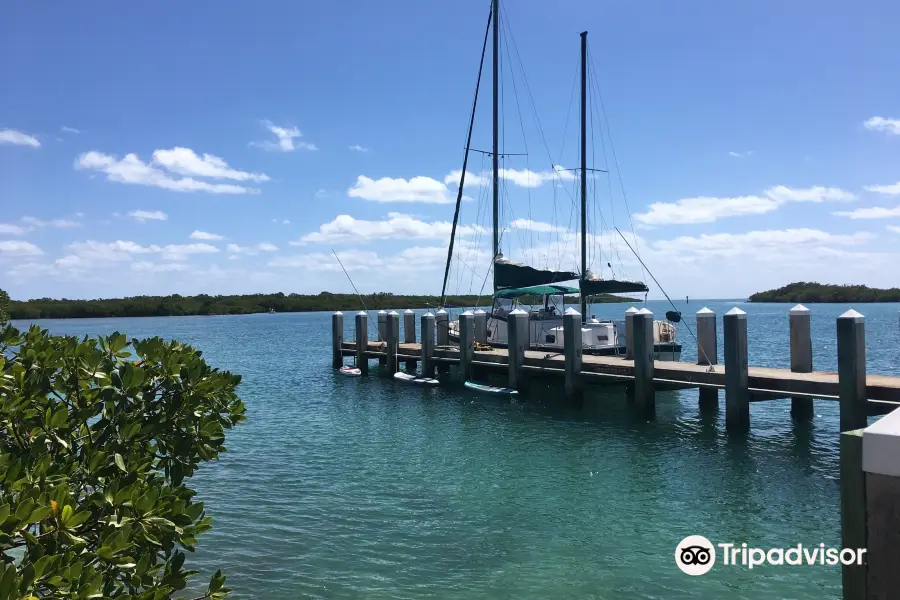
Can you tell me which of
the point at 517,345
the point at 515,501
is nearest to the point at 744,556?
the point at 515,501

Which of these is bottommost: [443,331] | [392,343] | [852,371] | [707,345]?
[392,343]

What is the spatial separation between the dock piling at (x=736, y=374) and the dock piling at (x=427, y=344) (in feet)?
41.4

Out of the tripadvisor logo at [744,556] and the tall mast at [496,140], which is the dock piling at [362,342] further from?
the tripadvisor logo at [744,556]

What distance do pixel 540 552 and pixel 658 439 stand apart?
25.2 feet

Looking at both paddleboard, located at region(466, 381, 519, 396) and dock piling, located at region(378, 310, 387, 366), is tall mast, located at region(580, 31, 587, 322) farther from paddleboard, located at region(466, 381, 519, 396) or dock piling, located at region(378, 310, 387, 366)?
dock piling, located at region(378, 310, 387, 366)

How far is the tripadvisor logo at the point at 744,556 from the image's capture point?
27.4ft

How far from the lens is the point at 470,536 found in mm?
9430

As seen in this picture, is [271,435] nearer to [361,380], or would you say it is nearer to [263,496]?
[263,496]

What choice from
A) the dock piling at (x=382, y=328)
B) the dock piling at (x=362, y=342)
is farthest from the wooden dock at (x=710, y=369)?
the dock piling at (x=362, y=342)

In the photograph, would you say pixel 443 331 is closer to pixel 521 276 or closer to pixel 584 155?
pixel 521 276

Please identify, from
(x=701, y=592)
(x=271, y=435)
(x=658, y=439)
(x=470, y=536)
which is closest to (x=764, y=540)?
(x=701, y=592)

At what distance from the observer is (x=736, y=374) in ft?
48.4

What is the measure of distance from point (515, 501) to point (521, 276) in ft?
53.8

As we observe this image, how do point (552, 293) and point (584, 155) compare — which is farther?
point (584, 155)
